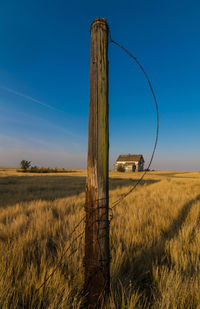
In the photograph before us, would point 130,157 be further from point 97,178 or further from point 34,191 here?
point 97,178

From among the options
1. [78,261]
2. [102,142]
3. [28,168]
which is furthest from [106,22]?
[28,168]

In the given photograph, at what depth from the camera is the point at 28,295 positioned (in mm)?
1494

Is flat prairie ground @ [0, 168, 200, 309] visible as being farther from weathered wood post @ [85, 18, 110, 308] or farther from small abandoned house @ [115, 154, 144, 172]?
small abandoned house @ [115, 154, 144, 172]

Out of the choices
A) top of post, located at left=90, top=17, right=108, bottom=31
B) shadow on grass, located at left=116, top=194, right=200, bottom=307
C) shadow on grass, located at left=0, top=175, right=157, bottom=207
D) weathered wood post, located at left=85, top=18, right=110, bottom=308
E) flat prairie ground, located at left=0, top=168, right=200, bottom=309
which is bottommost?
shadow on grass, located at left=0, top=175, right=157, bottom=207

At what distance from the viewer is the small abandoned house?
49.8 metres

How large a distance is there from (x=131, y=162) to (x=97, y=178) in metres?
50.4

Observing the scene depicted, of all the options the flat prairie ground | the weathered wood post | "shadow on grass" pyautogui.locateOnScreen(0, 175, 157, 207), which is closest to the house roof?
"shadow on grass" pyautogui.locateOnScreen(0, 175, 157, 207)

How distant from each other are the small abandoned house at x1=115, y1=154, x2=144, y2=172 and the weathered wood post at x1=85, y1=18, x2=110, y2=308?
4925 cm

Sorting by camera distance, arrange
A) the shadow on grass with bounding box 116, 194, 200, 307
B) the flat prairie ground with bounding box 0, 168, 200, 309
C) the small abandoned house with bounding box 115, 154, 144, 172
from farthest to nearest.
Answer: the small abandoned house with bounding box 115, 154, 144, 172 → the shadow on grass with bounding box 116, 194, 200, 307 → the flat prairie ground with bounding box 0, 168, 200, 309

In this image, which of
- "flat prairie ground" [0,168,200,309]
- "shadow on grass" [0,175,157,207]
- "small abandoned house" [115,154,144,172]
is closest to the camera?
"flat prairie ground" [0,168,200,309]

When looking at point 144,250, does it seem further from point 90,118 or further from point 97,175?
point 90,118

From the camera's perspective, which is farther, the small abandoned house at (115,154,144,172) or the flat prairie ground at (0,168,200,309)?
the small abandoned house at (115,154,144,172)

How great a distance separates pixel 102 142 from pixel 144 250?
6.69 ft

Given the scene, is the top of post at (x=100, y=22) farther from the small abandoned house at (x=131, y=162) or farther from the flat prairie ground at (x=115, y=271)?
the small abandoned house at (x=131, y=162)
